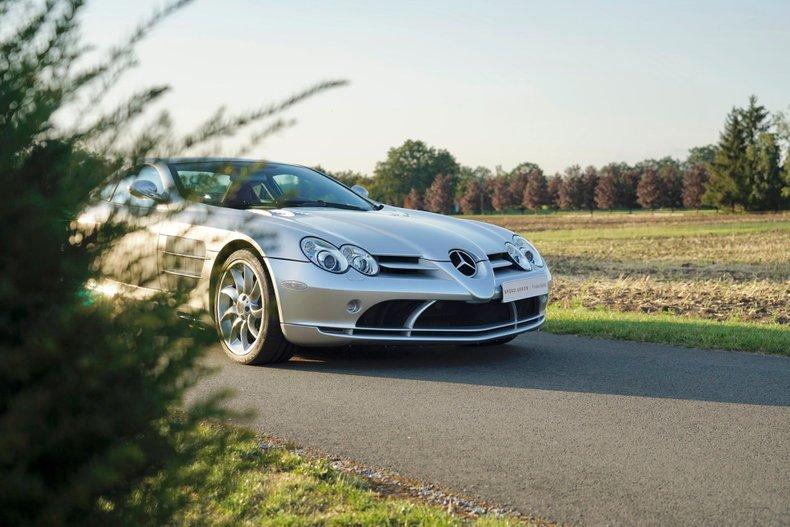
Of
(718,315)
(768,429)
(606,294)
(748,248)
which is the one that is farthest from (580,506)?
(748,248)

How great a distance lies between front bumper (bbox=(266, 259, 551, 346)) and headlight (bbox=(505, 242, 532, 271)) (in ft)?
2.00

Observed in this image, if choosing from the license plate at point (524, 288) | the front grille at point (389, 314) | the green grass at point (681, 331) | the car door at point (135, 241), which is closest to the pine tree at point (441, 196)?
the green grass at point (681, 331)

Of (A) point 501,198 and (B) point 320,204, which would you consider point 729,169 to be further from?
(B) point 320,204

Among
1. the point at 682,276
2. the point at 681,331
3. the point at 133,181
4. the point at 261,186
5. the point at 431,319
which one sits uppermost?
the point at 261,186

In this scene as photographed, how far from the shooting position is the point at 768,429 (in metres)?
4.98

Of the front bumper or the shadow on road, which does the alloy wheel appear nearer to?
the front bumper

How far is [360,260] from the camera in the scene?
21.2ft

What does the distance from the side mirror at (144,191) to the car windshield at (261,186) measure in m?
0.05

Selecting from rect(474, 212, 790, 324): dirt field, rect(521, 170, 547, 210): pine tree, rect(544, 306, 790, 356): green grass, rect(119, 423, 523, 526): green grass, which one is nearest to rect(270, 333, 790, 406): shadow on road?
rect(544, 306, 790, 356): green grass

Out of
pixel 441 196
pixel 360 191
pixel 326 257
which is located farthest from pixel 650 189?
pixel 326 257

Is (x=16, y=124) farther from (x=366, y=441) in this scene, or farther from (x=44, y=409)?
(x=366, y=441)

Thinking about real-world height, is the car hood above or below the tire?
above

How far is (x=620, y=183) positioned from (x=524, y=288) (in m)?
107

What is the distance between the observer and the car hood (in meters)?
6.59
